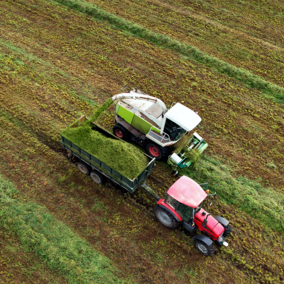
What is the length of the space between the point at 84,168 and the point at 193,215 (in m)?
4.15

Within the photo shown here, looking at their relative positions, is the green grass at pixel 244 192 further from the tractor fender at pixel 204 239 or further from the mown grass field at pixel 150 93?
the tractor fender at pixel 204 239

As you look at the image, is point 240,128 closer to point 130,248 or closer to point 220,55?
point 220,55

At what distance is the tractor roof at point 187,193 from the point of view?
7.90 metres

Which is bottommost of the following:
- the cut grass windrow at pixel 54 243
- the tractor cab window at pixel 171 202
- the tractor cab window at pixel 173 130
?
the cut grass windrow at pixel 54 243

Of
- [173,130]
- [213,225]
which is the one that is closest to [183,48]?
[173,130]

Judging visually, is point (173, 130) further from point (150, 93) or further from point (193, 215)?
point (150, 93)

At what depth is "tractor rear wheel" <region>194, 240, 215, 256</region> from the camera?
802 centimetres

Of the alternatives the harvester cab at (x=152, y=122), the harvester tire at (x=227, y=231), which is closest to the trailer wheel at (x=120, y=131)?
the harvester cab at (x=152, y=122)

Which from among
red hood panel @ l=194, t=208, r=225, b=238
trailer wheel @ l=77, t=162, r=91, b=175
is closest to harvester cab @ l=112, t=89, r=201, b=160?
trailer wheel @ l=77, t=162, r=91, b=175

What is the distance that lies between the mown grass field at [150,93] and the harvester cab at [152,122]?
119cm

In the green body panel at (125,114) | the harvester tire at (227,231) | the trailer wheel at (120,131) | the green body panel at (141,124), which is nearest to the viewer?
the harvester tire at (227,231)

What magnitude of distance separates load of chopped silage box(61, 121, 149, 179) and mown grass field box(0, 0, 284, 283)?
1371mm

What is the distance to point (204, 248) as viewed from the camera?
323 inches

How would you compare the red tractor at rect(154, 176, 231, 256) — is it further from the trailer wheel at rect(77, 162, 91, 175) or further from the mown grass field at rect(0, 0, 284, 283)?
the trailer wheel at rect(77, 162, 91, 175)
